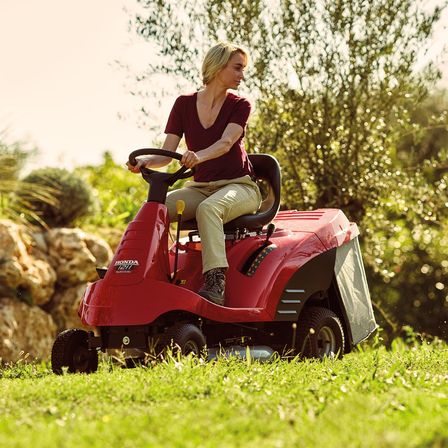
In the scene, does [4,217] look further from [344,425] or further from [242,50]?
[344,425]

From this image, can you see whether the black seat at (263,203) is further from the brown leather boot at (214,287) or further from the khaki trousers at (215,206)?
the brown leather boot at (214,287)

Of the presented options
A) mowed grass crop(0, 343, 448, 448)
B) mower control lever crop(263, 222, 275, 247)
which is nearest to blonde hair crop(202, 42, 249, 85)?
mower control lever crop(263, 222, 275, 247)

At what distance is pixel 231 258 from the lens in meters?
5.83

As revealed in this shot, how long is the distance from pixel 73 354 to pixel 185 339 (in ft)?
2.61

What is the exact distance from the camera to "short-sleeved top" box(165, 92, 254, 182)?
229 inches

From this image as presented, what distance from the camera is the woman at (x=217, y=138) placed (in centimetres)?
570

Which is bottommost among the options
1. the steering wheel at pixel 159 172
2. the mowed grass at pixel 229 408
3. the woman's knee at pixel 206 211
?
the mowed grass at pixel 229 408

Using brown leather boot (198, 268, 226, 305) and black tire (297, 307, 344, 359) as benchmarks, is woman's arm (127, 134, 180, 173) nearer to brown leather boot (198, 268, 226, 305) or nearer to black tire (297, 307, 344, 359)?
brown leather boot (198, 268, 226, 305)


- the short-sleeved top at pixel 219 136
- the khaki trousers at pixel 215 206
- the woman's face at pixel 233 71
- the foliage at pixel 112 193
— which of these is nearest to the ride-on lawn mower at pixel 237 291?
the khaki trousers at pixel 215 206

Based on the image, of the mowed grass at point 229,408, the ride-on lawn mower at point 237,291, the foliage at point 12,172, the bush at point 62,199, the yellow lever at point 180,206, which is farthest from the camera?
the bush at point 62,199

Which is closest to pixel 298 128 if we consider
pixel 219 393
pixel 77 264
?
pixel 77 264

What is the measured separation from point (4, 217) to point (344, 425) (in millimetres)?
7874

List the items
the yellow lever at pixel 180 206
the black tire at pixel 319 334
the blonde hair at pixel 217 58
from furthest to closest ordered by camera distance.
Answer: the black tire at pixel 319 334 < the blonde hair at pixel 217 58 < the yellow lever at pixel 180 206

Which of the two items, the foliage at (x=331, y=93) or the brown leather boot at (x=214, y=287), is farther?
the foliage at (x=331, y=93)
